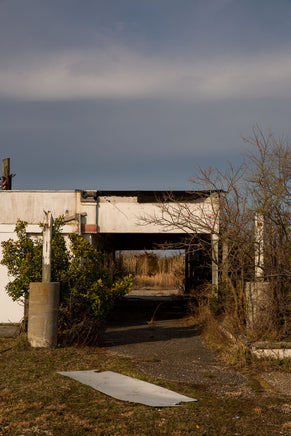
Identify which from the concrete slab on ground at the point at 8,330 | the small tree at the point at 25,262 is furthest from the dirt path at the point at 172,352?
the concrete slab on ground at the point at 8,330

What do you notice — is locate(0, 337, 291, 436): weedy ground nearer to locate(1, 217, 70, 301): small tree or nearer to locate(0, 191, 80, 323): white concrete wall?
locate(1, 217, 70, 301): small tree

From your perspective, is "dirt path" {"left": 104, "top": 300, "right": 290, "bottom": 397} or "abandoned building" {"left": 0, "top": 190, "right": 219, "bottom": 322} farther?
"abandoned building" {"left": 0, "top": 190, "right": 219, "bottom": 322}

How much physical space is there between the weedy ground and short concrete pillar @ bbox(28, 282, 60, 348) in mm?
1827

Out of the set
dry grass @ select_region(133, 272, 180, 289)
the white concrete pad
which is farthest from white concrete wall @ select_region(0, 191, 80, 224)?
dry grass @ select_region(133, 272, 180, 289)

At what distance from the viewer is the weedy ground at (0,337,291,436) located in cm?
527

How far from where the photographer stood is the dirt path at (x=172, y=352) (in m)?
7.79

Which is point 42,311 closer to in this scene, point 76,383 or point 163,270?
point 76,383

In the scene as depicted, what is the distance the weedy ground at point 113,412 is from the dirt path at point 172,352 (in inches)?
16.5

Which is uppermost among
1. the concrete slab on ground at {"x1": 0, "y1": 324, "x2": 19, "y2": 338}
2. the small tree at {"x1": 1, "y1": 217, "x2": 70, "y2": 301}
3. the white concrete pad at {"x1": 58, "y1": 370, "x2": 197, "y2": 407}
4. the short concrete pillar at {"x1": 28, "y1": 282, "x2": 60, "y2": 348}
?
the small tree at {"x1": 1, "y1": 217, "x2": 70, "y2": 301}

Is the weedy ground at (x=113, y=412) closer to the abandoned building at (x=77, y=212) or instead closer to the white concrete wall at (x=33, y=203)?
the abandoned building at (x=77, y=212)

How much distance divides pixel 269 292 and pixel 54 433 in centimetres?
633

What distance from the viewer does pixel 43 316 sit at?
10000mm

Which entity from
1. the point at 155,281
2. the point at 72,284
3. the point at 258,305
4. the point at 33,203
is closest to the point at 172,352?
the point at 258,305

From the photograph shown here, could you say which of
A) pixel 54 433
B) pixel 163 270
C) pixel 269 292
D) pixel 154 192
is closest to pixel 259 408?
pixel 54 433
